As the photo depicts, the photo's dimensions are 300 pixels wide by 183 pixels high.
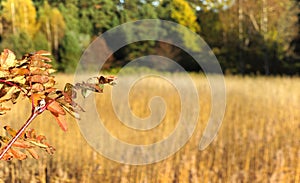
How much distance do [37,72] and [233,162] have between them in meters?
1.49

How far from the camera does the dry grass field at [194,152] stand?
5.82ft

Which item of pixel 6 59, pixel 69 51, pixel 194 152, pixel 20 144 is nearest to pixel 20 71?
pixel 6 59

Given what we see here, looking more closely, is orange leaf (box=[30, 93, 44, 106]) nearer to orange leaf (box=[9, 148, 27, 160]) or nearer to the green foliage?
orange leaf (box=[9, 148, 27, 160])

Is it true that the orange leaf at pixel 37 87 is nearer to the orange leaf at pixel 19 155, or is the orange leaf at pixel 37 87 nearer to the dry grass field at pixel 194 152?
the orange leaf at pixel 19 155

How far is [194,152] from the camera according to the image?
2285 millimetres

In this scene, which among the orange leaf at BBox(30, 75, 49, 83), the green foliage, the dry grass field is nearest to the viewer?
the orange leaf at BBox(30, 75, 49, 83)

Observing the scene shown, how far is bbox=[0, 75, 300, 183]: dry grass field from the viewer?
1.78m

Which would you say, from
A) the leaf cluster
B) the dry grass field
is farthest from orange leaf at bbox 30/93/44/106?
the dry grass field

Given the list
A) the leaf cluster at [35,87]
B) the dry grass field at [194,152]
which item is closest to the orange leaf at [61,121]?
the leaf cluster at [35,87]

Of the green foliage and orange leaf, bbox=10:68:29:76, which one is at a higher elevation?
the green foliage

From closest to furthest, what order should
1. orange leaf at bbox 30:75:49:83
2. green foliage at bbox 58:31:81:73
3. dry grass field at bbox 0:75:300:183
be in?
orange leaf at bbox 30:75:49:83 < dry grass field at bbox 0:75:300:183 < green foliage at bbox 58:31:81:73

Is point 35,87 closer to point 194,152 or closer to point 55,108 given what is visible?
point 55,108

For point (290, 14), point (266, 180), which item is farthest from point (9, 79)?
point (290, 14)

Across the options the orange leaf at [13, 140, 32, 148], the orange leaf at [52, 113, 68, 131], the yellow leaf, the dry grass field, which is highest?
the yellow leaf
